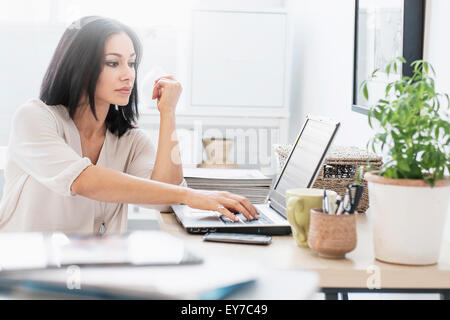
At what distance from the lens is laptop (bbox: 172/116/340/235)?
1.24 m

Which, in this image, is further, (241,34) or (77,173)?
(241,34)

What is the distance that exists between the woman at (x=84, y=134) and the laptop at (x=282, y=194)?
0.91 ft

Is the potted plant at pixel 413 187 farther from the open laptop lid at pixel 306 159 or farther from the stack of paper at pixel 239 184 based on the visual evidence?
the stack of paper at pixel 239 184

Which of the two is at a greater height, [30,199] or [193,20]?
[193,20]

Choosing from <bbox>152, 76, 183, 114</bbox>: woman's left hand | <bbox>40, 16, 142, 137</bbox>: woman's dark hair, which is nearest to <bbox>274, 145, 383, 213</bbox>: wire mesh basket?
<bbox>152, 76, 183, 114</bbox>: woman's left hand

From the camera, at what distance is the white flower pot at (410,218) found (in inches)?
39.4

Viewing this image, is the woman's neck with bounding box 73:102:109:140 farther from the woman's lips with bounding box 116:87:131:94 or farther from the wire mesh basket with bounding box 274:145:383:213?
the wire mesh basket with bounding box 274:145:383:213

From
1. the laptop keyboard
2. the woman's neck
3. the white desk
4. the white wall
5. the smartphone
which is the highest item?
the white wall

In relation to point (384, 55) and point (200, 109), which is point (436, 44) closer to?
point (384, 55)

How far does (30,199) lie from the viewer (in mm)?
1680

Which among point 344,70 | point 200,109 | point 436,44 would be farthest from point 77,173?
point 200,109

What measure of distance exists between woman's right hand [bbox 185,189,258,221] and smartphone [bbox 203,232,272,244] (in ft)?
0.32

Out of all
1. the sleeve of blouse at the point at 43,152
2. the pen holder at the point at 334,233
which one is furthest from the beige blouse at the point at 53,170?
A: the pen holder at the point at 334,233

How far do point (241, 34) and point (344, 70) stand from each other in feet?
2.93
